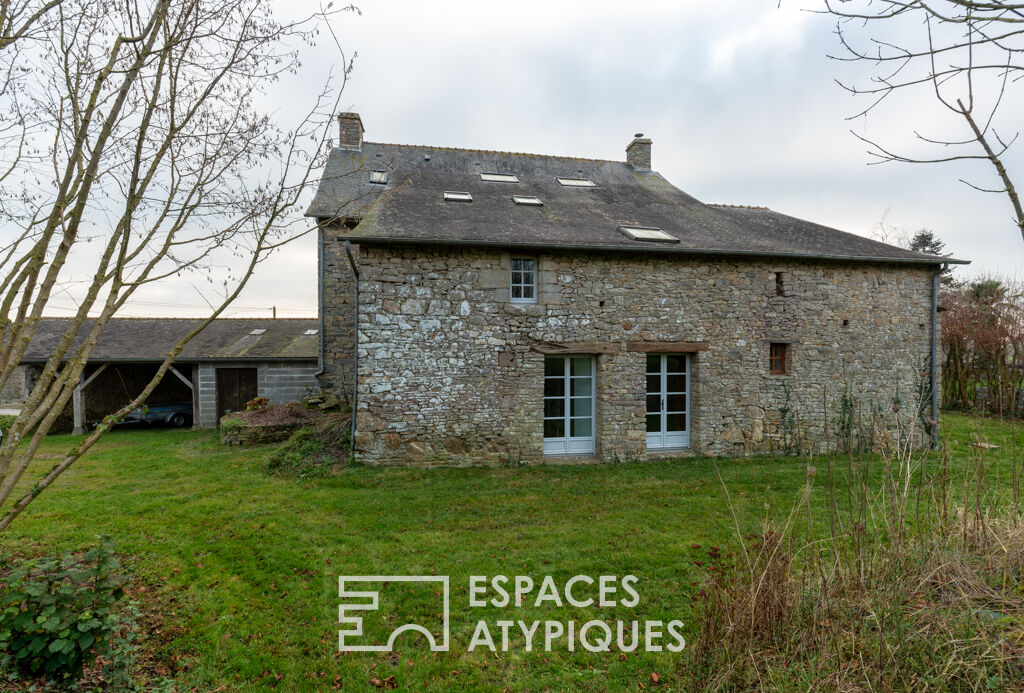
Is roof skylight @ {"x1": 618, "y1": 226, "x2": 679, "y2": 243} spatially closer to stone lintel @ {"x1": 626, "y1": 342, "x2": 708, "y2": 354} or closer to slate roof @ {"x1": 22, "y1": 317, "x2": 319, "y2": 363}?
stone lintel @ {"x1": 626, "y1": 342, "x2": 708, "y2": 354}

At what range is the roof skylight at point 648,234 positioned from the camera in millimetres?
7918

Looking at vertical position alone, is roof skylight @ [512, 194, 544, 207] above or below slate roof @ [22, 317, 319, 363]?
above

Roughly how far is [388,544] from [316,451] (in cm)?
361

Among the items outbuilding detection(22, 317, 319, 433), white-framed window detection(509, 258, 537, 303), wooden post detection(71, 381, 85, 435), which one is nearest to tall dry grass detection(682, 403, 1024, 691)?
white-framed window detection(509, 258, 537, 303)

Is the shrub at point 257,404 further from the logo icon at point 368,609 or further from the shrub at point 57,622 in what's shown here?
the shrub at point 57,622

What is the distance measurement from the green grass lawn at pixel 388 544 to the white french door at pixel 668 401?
65cm

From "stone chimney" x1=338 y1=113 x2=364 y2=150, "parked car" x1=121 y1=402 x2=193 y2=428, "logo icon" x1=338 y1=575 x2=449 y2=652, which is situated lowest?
"logo icon" x1=338 y1=575 x2=449 y2=652

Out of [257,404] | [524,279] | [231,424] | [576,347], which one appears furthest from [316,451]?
[576,347]

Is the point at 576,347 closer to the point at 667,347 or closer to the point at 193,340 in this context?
the point at 667,347

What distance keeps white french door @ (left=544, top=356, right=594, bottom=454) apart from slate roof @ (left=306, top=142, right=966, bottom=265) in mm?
1975

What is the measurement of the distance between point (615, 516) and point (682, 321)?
3924mm

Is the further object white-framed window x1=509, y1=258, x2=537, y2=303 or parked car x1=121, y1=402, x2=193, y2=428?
parked car x1=121, y1=402, x2=193, y2=428

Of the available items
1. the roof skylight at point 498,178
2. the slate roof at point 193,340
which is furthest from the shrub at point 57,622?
the roof skylight at point 498,178

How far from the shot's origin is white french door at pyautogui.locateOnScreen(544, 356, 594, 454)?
786cm
